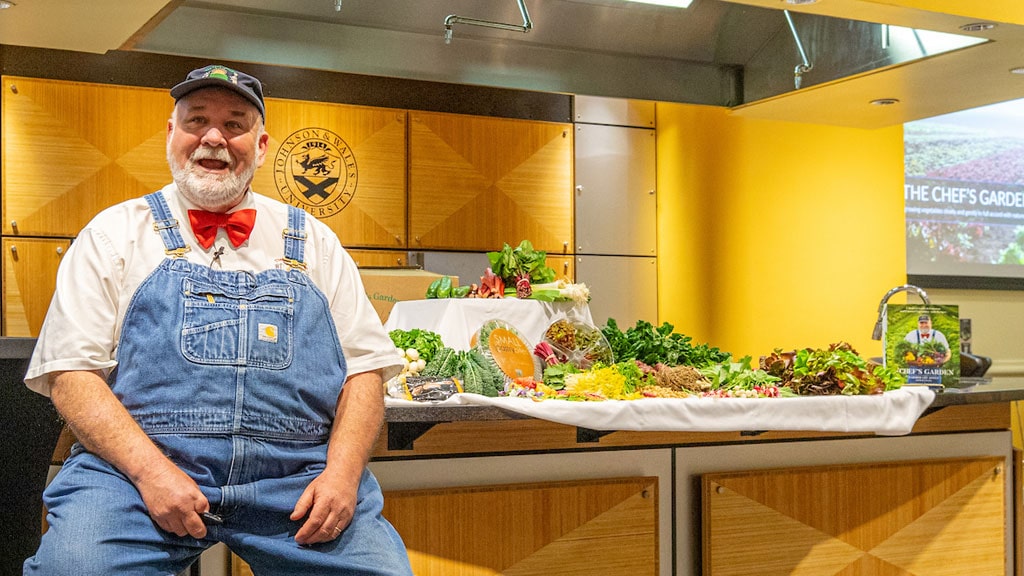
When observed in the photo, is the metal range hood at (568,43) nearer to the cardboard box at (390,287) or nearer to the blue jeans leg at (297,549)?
the cardboard box at (390,287)

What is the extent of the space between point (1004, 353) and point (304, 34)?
5.62 m

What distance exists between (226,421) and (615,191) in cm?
478

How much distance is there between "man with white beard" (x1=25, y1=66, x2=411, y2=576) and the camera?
1923 mm

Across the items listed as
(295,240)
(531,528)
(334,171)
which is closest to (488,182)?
(334,171)

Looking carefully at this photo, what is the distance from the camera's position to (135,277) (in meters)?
2.09

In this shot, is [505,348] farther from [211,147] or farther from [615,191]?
[615,191]

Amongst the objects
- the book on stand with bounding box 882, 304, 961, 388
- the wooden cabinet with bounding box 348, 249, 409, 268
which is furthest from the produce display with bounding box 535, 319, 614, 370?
the wooden cabinet with bounding box 348, 249, 409, 268

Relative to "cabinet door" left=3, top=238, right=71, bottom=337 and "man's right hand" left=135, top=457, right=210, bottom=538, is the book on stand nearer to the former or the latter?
"man's right hand" left=135, top=457, right=210, bottom=538

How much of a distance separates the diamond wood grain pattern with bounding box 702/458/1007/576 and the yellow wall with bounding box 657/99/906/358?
2.61 m

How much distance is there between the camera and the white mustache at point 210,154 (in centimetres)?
219

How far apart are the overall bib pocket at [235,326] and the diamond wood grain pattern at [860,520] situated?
173 cm

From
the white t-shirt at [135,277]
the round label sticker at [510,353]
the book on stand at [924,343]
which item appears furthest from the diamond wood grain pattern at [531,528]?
the book on stand at [924,343]

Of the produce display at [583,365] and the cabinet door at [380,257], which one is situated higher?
the cabinet door at [380,257]

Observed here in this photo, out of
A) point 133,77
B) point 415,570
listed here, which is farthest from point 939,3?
point 133,77
